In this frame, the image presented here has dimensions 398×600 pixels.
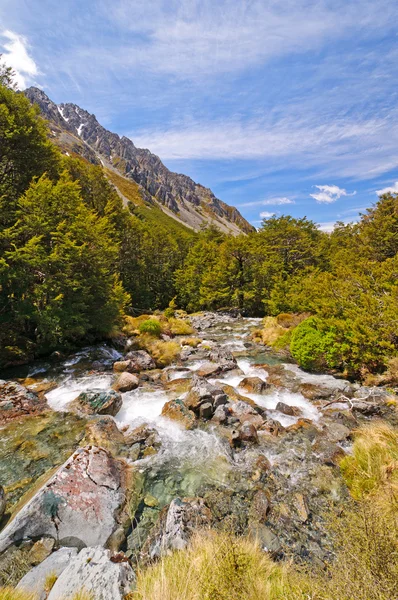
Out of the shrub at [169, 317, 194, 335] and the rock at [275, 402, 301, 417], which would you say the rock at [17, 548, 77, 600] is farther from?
the shrub at [169, 317, 194, 335]

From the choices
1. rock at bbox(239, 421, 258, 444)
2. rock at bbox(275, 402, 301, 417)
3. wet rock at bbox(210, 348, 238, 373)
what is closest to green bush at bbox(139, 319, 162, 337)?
wet rock at bbox(210, 348, 238, 373)

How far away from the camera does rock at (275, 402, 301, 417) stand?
9734 mm

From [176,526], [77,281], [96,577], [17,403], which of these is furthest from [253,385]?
[77,281]

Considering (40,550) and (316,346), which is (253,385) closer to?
(316,346)

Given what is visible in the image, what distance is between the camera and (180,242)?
46062 mm

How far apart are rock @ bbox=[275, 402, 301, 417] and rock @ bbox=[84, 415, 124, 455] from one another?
6.07 m

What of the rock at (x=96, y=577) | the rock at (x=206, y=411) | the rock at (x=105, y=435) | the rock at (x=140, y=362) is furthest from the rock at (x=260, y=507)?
the rock at (x=140, y=362)

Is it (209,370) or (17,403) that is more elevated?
(17,403)

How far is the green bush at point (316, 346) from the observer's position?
524 inches

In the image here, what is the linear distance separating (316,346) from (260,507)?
32.4 ft

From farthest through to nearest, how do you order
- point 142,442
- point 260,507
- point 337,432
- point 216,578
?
point 337,432 < point 142,442 < point 260,507 < point 216,578

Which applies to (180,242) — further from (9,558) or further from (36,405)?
(9,558)

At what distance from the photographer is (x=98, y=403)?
32.3ft

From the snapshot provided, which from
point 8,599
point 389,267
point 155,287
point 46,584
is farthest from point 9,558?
point 155,287
